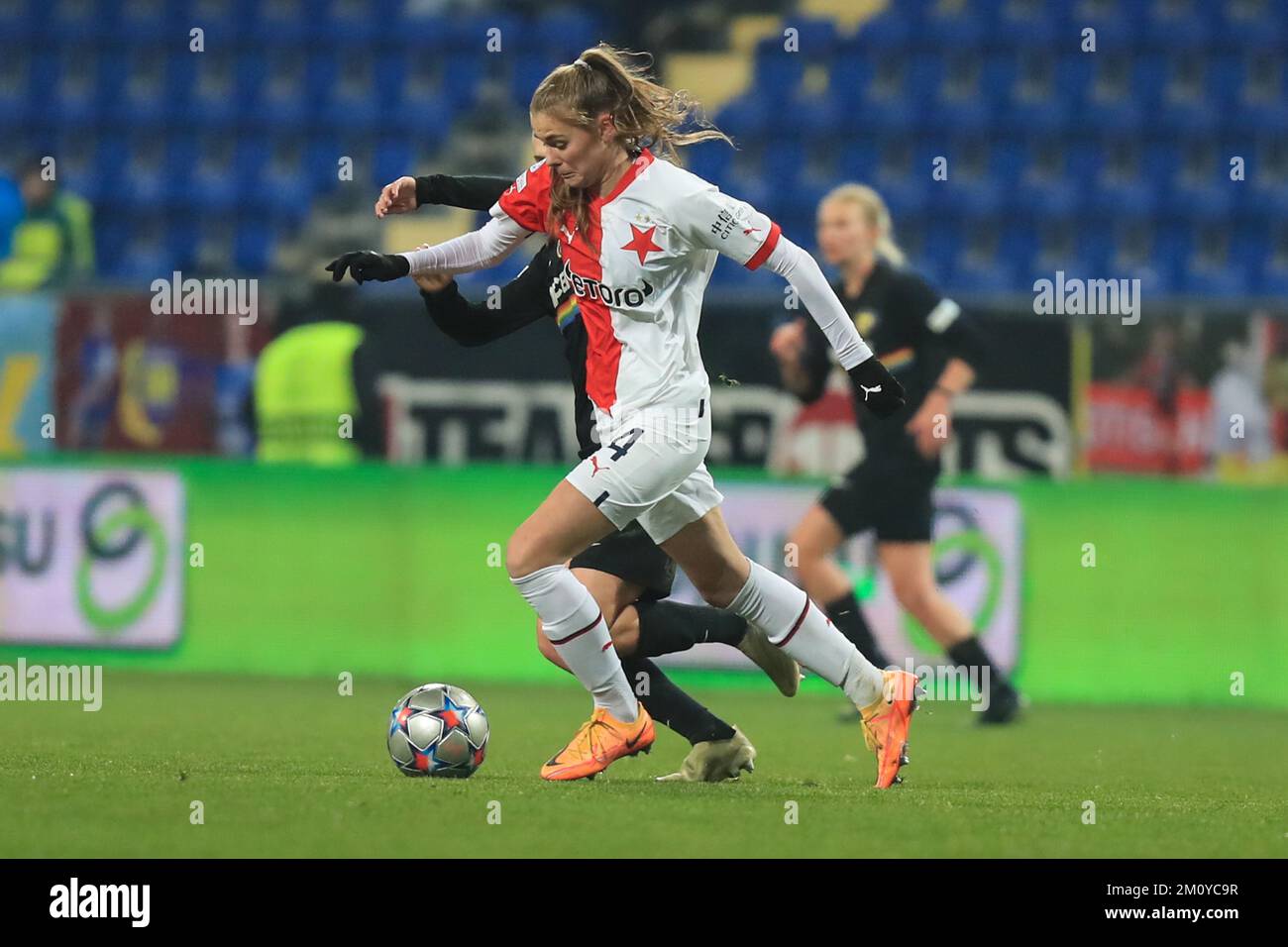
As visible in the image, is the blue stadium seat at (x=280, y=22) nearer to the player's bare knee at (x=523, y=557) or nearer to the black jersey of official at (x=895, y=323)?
the black jersey of official at (x=895, y=323)

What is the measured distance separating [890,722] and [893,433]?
119 inches

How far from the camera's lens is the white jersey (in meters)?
5.63

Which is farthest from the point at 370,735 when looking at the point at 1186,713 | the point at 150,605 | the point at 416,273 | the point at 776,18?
the point at 776,18

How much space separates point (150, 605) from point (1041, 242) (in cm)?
679

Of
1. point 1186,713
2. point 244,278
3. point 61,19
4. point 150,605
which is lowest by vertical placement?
point 1186,713

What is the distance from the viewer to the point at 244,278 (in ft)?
37.0

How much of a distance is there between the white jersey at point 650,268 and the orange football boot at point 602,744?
0.96m

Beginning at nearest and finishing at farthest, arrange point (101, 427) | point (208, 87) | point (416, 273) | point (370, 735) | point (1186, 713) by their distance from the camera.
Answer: point (416, 273) → point (370, 735) → point (1186, 713) → point (101, 427) → point (208, 87)

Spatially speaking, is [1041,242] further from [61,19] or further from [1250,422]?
[61,19]

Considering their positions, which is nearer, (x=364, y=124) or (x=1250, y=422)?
(x=1250, y=422)

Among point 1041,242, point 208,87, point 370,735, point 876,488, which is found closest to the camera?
point 370,735

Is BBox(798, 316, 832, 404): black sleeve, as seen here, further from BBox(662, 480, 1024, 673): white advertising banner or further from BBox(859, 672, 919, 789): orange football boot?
BBox(859, 672, 919, 789): orange football boot

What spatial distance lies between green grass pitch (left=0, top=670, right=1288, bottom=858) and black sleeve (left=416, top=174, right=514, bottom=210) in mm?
1722

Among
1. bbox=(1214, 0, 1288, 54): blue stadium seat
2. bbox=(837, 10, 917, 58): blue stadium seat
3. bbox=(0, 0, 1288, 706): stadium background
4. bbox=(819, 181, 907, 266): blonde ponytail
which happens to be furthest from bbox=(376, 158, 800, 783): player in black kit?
bbox=(1214, 0, 1288, 54): blue stadium seat
